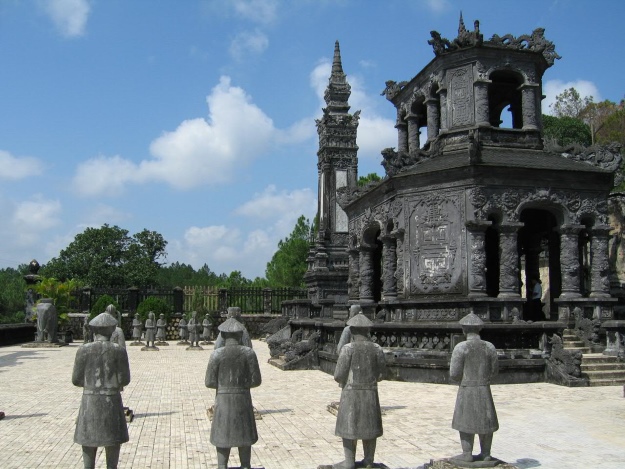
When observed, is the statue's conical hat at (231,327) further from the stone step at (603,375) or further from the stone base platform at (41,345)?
the stone base platform at (41,345)

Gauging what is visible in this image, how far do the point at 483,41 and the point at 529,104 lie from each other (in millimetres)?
2610

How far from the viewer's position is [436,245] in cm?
1762

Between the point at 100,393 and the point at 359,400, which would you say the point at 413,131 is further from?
the point at 100,393

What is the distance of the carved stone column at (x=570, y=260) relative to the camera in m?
17.8

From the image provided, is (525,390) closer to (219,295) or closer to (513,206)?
(513,206)

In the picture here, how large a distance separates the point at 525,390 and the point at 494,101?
13.9 metres

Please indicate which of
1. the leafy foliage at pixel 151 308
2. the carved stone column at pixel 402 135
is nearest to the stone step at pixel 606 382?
the carved stone column at pixel 402 135

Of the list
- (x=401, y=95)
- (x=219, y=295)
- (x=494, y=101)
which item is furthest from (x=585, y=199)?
(x=219, y=295)

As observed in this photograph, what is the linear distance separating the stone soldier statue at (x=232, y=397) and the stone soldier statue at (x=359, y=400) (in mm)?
935

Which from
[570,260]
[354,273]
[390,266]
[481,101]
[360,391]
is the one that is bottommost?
[360,391]

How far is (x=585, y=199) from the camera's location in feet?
59.3

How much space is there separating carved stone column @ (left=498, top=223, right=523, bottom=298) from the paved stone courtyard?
378cm

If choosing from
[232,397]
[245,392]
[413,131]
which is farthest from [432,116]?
[232,397]

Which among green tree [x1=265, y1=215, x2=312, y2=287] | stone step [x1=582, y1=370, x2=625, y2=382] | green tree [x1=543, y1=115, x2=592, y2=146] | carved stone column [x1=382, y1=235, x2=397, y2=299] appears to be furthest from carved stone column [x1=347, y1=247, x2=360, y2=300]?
green tree [x1=543, y1=115, x2=592, y2=146]
